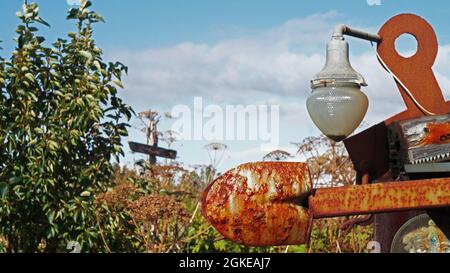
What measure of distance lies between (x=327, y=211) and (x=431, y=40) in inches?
82.1

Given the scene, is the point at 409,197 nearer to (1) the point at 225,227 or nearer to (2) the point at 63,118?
(1) the point at 225,227

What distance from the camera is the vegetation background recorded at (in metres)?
5.75

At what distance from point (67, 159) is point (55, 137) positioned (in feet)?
1.07

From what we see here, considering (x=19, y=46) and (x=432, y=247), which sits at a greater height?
(x=19, y=46)

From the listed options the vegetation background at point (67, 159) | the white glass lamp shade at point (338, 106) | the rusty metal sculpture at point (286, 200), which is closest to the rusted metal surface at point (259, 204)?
the rusty metal sculpture at point (286, 200)

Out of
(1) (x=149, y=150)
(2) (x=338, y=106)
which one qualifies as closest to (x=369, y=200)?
(2) (x=338, y=106)

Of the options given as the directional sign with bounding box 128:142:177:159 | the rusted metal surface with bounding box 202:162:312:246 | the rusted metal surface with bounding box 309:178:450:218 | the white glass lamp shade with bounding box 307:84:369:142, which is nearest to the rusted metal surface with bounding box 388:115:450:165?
the white glass lamp shade with bounding box 307:84:369:142

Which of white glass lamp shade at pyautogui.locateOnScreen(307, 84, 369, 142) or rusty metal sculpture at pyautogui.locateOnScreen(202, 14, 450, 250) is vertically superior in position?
white glass lamp shade at pyautogui.locateOnScreen(307, 84, 369, 142)

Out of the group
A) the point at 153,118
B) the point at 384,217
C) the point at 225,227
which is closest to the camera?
the point at 225,227

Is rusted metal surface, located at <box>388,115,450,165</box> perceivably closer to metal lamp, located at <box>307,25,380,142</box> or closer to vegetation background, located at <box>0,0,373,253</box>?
metal lamp, located at <box>307,25,380,142</box>

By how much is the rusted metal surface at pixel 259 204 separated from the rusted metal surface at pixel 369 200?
46mm

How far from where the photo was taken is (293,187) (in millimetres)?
1455

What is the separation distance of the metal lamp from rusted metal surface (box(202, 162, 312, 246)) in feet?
4.14
